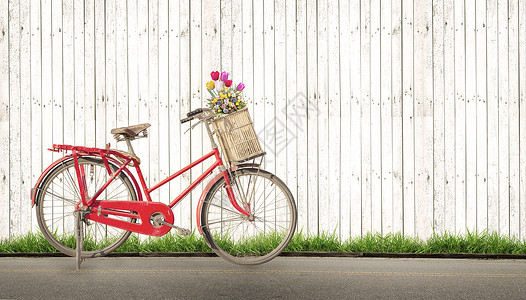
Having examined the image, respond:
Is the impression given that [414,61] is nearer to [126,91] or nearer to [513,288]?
[513,288]

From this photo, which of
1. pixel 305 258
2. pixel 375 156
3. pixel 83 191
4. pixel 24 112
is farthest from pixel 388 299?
pixel 24 112

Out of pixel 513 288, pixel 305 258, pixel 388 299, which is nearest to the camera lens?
pixel 388 299

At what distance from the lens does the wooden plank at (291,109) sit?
5.21m

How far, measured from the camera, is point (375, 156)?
5.21 metres

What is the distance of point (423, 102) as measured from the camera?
5.21 metres

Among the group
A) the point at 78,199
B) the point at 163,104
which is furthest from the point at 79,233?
the point at 163,104

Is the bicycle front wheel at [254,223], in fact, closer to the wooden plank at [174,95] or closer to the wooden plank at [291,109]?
the wooden plank at [291,109]

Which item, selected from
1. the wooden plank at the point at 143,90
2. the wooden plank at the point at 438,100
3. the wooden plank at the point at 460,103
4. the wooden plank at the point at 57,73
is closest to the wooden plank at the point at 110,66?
the wooden plank at the point at 143,90

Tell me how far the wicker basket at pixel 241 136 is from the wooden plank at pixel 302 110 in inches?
44.4

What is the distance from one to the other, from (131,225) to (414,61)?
286cm

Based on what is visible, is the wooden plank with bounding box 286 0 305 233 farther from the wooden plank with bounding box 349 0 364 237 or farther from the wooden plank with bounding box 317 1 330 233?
the wooden plank with bounding box 349 0 364 237

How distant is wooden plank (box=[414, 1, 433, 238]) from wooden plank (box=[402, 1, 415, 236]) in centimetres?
4

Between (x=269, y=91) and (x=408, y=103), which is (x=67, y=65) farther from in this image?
(x=408, y=103)

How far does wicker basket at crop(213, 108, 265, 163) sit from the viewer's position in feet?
13.6
